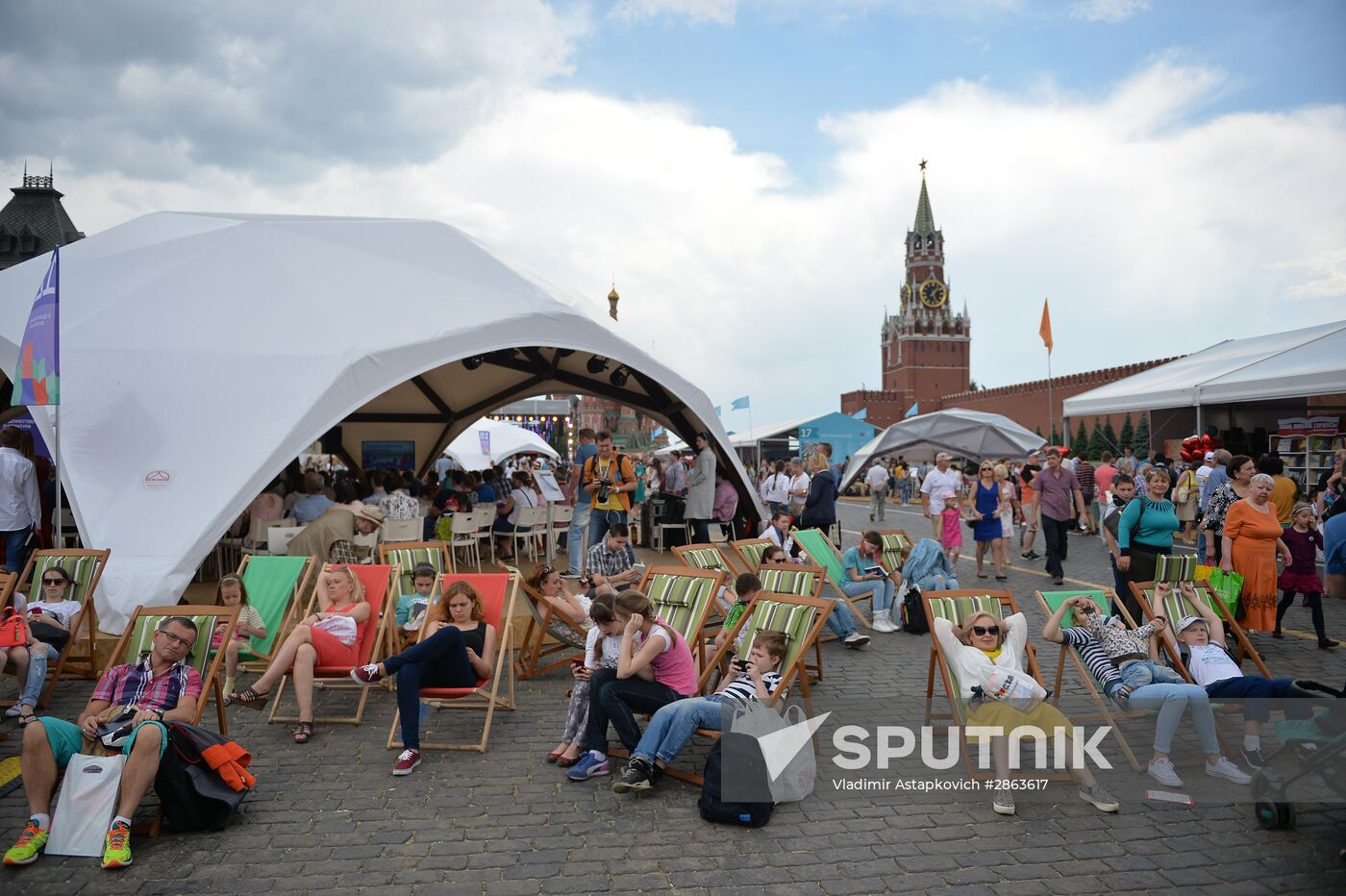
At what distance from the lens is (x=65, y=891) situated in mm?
3135

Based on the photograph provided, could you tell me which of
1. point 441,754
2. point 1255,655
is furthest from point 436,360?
point 1255,655

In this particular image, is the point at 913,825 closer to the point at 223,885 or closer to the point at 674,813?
the point at 674,813

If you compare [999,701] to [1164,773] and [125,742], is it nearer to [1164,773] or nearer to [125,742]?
A: [1164,773]

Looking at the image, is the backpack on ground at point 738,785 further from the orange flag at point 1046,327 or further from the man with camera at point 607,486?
the orange flag at point 1046,327

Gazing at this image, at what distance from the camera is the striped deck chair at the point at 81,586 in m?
5.96

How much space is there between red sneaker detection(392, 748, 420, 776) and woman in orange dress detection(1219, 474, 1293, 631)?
5.62 meters

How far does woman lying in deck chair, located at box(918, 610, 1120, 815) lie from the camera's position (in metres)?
3.86

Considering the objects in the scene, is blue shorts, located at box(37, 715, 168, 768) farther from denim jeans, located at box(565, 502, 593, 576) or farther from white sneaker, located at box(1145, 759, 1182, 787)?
denim jeans, located at box(565, 502, 593, 576)

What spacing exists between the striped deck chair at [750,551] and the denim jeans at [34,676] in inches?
197

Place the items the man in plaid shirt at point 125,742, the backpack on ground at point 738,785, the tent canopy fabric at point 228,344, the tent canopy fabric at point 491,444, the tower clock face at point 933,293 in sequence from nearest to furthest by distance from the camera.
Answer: the man in plaid shirt at point 125,742, the backpack on ground at point 738,785, the tent canopy fabric at point 228,344, the tent canopy fabric at point 491,444, the tower clock face at point 933,293

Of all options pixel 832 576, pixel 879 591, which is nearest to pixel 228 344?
pixel 832 576

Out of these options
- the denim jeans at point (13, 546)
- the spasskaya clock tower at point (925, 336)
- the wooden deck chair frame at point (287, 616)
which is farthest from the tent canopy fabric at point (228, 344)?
the spasskaya clock tower at point (925, 336)

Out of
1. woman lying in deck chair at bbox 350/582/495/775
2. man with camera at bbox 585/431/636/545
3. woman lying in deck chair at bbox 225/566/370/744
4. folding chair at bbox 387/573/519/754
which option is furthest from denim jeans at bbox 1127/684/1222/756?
man with camera at bbox 585/431/636/545

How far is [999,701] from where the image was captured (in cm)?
412
